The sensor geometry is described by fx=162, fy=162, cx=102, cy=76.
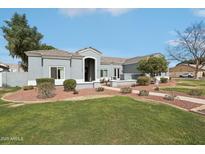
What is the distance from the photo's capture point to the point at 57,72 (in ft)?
64.3

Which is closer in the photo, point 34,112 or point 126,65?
point 34,112

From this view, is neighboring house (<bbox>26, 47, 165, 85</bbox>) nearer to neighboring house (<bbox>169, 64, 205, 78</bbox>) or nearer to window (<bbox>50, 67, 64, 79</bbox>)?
window (<bbox>50, 67, 64, 79</bbox>)

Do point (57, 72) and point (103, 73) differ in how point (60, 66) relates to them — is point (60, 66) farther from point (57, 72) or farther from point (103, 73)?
point (103, 73)

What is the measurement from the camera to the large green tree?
2838cm

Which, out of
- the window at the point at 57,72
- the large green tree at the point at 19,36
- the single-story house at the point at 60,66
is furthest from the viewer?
the large green tree at the point at 19,36

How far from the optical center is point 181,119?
6.97 metres

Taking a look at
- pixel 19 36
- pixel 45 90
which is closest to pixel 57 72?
pixel 45 90

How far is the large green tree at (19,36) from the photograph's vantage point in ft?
93.1

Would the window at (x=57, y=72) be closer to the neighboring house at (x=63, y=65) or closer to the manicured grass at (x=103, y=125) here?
the neighboring house at (x=63, y=65)

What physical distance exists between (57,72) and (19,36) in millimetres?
14491

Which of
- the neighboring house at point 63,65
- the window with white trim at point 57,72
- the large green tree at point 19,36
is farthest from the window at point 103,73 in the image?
the large green tree at point 19,36
